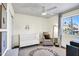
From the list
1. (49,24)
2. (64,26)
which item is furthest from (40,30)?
(64,26)

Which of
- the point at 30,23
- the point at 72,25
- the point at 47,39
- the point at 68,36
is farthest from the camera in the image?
the point at 47,39

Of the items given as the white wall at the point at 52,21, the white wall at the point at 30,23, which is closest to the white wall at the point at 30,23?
the white wall at the point at 30,23

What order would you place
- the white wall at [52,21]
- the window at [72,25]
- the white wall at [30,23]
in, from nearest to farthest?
the window at [72,25]
the white wall at [30,23]
the white wall at [52,21]

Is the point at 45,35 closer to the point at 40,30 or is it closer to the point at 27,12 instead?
the point at 40,30

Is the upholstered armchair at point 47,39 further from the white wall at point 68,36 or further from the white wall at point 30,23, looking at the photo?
the white wall at point 68,36

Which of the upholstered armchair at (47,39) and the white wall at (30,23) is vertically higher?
the white wall at (30,23)

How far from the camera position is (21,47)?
3633mm

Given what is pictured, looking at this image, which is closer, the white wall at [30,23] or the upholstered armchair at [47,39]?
the white wall at [30,23]

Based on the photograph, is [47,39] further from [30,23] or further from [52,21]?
[30,23]

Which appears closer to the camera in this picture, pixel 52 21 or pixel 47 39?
pixel 52 21

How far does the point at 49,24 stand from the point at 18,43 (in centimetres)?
146

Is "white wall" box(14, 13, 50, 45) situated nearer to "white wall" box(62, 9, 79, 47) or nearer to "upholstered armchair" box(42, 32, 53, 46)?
"upholstered armchair" box(42, 32, 53, 46)

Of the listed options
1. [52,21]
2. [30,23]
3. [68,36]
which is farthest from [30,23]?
[68,36]

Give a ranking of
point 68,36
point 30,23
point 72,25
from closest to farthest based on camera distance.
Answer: point 72,25 < point 68,36 < point 30,23
